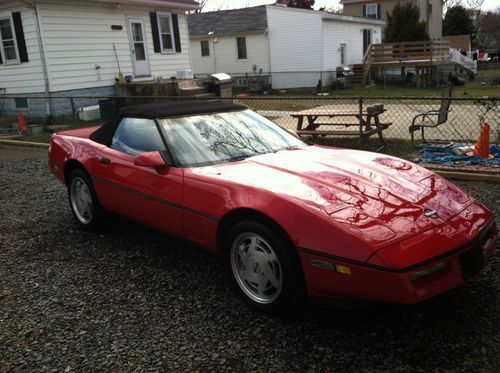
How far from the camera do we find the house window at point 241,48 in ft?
87.5

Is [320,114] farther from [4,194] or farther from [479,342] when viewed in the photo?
[479,342]

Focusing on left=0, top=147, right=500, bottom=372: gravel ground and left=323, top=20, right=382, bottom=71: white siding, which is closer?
left=0, top=147, right=500, bottom=372: gravel ground

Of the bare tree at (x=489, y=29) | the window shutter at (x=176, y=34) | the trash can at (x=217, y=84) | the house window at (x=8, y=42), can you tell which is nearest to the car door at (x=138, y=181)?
the house window at (x=8, y=42)

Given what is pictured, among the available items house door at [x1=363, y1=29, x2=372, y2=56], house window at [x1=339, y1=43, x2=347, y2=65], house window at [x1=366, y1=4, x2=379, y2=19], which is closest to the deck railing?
house window at [x1=339, y1=43, x2=347, y2=65]

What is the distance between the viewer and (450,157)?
22.6 feet

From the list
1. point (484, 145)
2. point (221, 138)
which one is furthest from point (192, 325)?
Answer: point (484, 145)

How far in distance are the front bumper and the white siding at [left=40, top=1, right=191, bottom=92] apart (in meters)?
13.8

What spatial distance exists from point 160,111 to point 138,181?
2.18 feet

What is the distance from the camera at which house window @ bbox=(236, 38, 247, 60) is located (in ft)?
87.5

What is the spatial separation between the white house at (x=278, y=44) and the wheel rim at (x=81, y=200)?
20114 millimetres

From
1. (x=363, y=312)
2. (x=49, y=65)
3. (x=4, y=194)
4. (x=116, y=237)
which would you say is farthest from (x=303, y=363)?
(x=49, y=65)

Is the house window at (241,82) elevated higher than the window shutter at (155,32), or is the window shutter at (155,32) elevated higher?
the window shutter at (155,32)

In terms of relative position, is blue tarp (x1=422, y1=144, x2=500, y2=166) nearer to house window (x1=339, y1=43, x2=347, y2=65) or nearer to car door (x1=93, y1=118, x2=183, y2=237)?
car door (x1=93, y1=118, x2=183, y2=237)

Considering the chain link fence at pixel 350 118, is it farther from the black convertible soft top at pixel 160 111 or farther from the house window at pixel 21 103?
the black convertible soft top at pixel 160 111
